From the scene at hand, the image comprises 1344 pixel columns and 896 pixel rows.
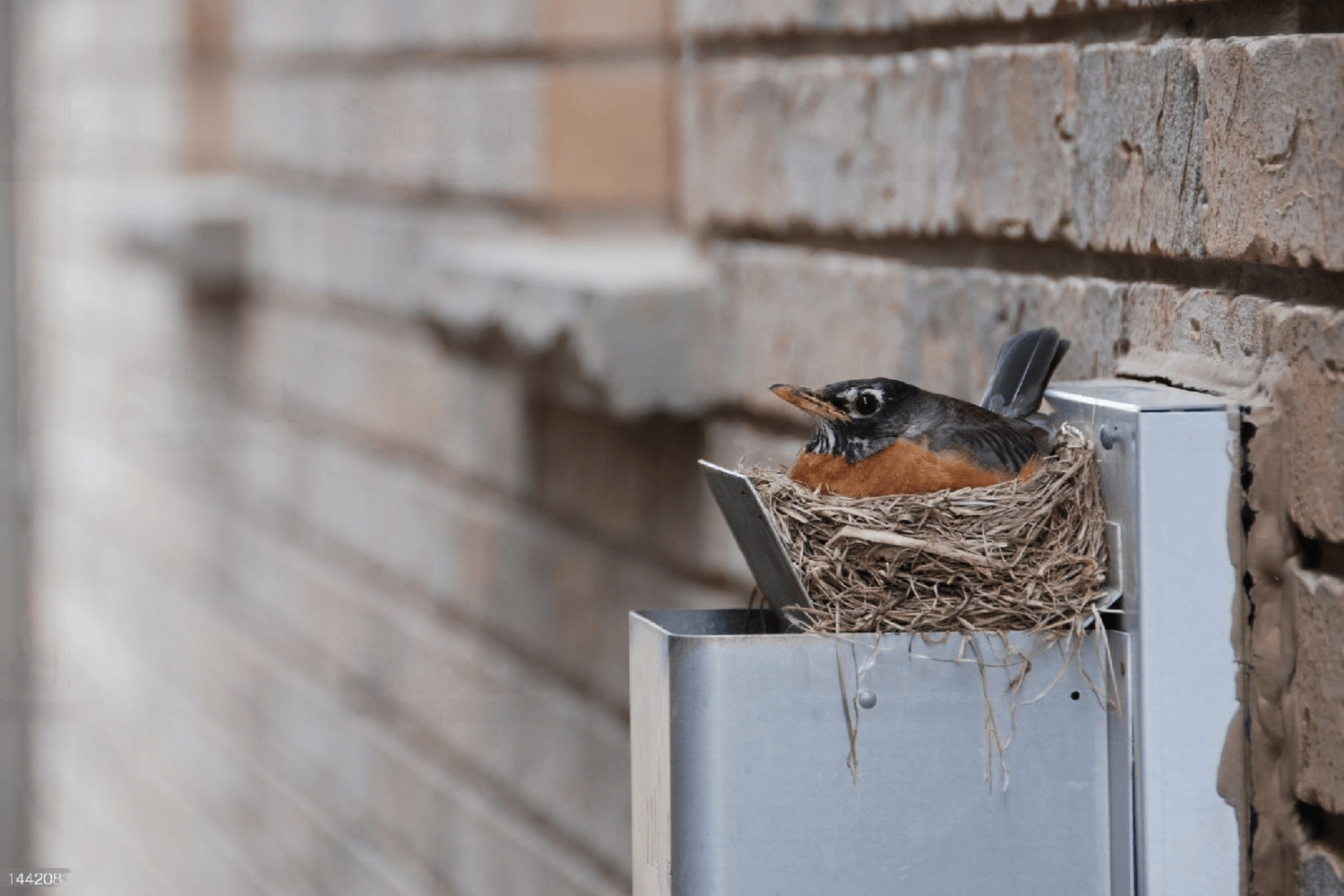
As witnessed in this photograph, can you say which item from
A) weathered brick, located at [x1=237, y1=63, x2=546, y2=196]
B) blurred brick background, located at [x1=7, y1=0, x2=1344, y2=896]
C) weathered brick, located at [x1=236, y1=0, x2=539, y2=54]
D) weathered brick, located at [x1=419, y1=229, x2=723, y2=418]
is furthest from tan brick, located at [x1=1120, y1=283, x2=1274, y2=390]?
weathered brick, located at [x1=236, y1=0, x2=539, y2=54]

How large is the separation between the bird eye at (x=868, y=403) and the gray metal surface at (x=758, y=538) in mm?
285

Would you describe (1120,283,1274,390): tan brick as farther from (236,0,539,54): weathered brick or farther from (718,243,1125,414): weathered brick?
(236,0,539,54): weathered brick

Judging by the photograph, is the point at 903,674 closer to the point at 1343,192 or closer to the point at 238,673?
the point at 1343,192

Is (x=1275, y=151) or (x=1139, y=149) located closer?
(x=1275, y=151)

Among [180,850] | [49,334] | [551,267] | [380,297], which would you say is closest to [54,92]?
[49,334]

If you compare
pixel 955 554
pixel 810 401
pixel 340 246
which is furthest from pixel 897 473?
pixel 340 246

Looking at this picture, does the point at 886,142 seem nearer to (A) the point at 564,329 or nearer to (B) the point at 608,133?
(A) the point at 564,329

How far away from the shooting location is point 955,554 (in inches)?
79.4

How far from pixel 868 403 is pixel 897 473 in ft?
0.35

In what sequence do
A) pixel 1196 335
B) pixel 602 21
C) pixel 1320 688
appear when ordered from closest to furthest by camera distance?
1. pixel 1320 688
2. pixel 1196 335
3. pixel 602 21

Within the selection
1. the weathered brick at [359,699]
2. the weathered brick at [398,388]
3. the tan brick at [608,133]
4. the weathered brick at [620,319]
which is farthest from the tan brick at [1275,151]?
the weathered brick at [398,388]

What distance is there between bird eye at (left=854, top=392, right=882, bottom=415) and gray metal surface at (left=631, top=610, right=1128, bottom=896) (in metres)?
0.46

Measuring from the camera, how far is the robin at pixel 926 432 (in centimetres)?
224

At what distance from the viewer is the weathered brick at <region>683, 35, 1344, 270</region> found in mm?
1992
